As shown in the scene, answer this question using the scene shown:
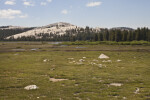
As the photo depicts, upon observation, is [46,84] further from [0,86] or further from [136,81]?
[136,81]

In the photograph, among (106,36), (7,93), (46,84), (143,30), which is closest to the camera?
(7,93)

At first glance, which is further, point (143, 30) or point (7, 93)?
point (143, 30)

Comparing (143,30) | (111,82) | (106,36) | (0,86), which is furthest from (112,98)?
(106,36)

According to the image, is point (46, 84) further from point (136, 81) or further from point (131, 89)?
point (136, 81)

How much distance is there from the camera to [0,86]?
67.4 ft

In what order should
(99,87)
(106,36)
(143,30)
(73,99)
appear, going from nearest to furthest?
(73,99) → (99,87) → (143,30) → (106,36)

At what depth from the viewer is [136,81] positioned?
73.3ft

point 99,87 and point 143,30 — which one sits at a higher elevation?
point 143,30

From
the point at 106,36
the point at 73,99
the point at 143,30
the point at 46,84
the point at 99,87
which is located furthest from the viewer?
the point at 106,36

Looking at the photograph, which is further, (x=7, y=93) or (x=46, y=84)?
(x=46, y=84)

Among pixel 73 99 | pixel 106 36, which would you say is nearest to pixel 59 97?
pixel 73 99

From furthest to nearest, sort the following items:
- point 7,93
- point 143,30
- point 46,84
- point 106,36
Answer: point 106,36
point 143,30
point 46,84
point 7,93

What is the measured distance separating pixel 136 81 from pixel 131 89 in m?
4.41

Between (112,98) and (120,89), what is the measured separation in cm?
376
